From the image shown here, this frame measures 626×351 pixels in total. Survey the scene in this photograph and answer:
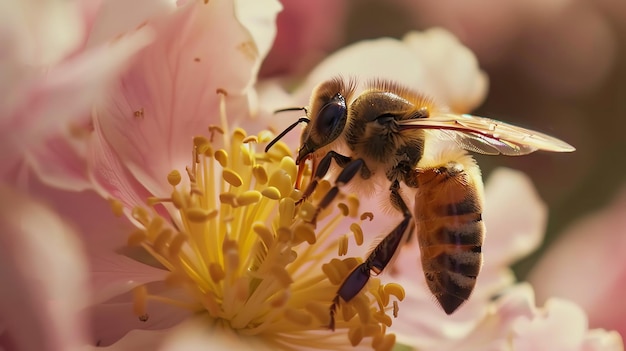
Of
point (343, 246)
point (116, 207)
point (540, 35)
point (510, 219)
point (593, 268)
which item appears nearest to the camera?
point (116, 207)

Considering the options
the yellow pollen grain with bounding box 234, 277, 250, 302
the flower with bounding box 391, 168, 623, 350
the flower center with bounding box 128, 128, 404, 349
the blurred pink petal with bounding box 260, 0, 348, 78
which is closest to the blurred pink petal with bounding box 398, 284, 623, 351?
the flower with bounding box 391, 168, 623, 350

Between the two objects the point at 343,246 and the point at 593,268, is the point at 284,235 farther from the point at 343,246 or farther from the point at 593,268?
the point at 593,268

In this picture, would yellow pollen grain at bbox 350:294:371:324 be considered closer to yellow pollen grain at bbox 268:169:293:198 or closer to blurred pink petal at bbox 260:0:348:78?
yellow pollen grain at bbox 268:169:293:198

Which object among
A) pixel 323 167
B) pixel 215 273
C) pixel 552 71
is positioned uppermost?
pixel 552 71

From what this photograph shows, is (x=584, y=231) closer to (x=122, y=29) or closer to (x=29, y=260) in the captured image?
(x=122, y=29)

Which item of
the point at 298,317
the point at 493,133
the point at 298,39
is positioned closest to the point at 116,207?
the point at 298,317

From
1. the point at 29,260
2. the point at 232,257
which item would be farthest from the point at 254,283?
the point at 29,260
